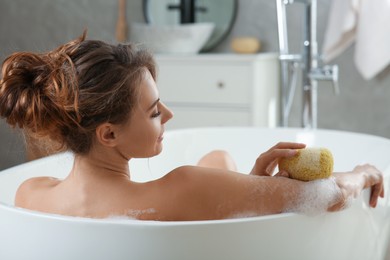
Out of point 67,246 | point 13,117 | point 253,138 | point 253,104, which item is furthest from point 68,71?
point 253,104

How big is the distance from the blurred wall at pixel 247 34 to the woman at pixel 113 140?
1.81 meters

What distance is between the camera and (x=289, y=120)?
3926mm

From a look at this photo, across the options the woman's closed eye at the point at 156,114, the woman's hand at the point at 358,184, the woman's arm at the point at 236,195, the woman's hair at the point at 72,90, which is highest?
the woman's hair at the point at 72,90

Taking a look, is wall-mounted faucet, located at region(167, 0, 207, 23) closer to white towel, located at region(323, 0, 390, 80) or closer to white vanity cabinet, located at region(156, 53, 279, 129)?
white vanity cabinet, located at region(156, 53, 279, 129)

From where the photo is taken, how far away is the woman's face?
1.58 meters

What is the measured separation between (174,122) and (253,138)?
90cm

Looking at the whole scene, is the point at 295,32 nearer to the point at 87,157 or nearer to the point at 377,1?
the point at 377,1

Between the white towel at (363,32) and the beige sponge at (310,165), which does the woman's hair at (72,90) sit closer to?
the beige sponge at (310,165)

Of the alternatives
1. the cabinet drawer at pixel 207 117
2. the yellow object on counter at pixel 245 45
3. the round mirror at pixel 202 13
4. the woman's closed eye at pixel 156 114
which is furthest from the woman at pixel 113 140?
the round mirror at pixel 202 13

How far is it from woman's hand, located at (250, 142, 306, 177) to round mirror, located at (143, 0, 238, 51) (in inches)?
87.3

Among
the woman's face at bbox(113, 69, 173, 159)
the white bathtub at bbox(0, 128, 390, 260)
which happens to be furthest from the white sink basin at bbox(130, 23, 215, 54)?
the woman's face at bbox(113, 69, 173, 159)

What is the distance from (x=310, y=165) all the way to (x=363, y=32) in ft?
6.47

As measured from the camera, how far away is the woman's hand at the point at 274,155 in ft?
5.47

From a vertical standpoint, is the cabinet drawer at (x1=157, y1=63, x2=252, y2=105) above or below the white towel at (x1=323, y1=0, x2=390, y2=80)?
below
